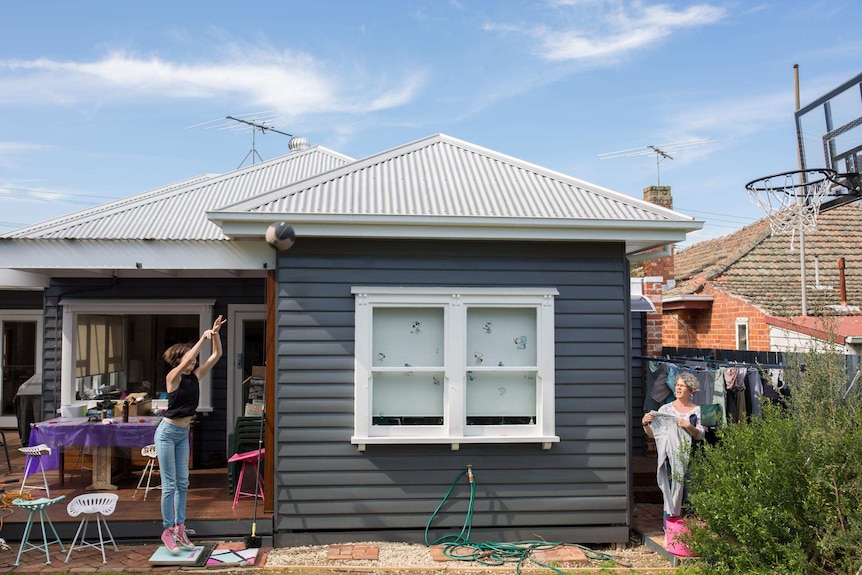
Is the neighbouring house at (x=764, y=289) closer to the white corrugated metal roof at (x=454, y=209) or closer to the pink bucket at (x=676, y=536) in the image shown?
the white corrugated metal roof at (x=454, y=209)

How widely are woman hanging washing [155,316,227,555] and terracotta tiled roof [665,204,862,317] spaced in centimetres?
879

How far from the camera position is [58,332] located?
27.5 feet

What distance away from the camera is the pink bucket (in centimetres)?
539

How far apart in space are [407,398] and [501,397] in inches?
33.0

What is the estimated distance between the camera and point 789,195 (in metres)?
8.30

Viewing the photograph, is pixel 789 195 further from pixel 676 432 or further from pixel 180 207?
pixel 180 207

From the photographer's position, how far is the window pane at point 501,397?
20.1ft

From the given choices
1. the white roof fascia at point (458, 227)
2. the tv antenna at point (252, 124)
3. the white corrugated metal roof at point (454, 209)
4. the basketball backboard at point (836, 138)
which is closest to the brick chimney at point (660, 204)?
the basketball backboard at point (836, 138)

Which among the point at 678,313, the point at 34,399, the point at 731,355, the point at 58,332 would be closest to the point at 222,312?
the point at 58,332

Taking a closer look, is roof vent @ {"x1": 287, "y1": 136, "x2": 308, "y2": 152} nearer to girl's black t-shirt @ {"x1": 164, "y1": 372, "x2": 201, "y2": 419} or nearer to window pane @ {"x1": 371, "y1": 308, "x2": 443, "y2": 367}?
window pane @ {"x1": 371, "y1": 308, "x2": 443, "y2": 367}

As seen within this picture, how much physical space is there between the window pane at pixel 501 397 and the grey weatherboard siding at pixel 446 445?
0.76 feet

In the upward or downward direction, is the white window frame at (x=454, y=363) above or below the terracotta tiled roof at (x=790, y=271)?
below

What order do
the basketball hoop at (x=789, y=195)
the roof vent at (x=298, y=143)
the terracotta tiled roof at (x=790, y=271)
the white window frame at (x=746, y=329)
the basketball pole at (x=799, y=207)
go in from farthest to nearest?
the roof vent at (x=298, y=143), the terracotta tiled roof at (x=790, y=271), the white window frame at (x=746, y=329), the basketball pole at (x=799, y=207), the basketball hoop at (x=789, y=195)

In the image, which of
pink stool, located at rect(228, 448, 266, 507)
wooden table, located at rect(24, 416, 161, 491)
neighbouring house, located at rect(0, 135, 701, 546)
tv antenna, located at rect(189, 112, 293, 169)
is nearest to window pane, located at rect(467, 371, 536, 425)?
→ neighbouring house, located at rect(0, 135, 701, 546)
